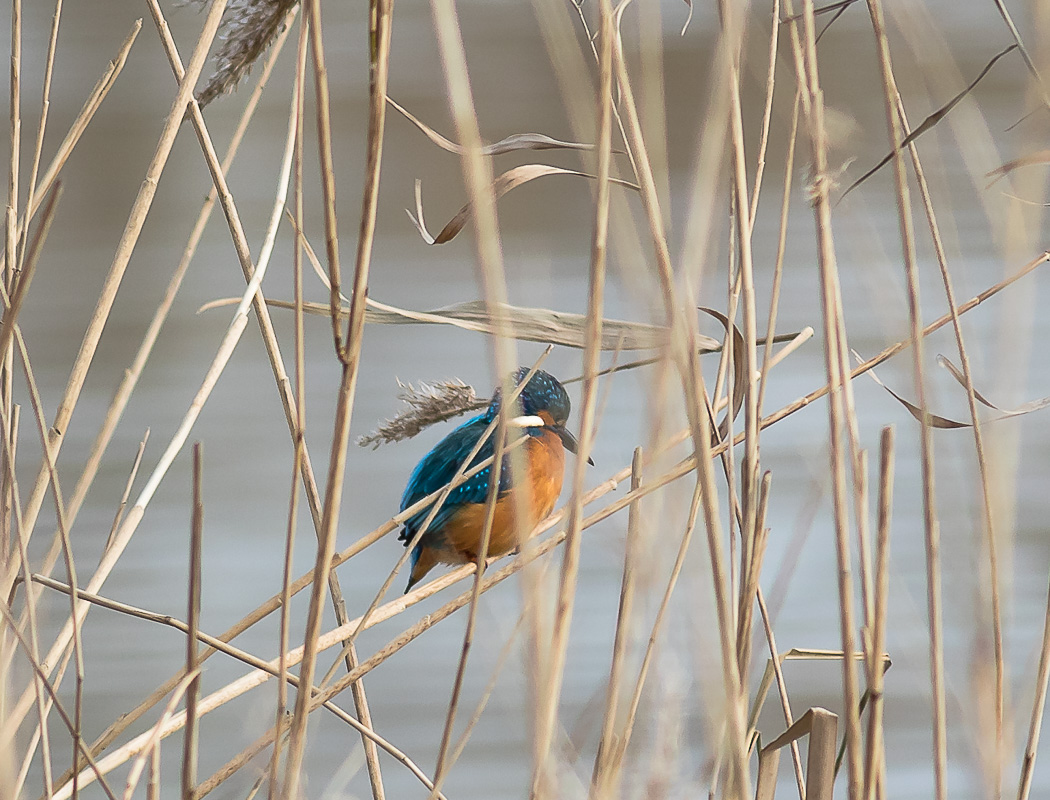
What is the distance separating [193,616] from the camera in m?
0.63

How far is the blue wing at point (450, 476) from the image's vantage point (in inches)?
68.8

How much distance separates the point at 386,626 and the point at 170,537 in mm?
676

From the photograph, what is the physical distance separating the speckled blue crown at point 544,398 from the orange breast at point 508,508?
4 centimetres

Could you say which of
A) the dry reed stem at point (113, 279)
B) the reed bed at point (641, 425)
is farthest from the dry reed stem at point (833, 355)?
the dry reed stem at point (113, 279)

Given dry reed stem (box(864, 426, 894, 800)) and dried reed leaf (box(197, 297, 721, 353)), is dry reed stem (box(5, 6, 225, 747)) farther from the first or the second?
dry reed stem (box(864, 426, 894, 800))

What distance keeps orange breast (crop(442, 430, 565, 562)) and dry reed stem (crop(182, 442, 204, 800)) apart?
107 cm

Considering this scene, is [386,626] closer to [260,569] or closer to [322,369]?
[260,569]

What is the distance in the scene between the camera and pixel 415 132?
4789 millimetres

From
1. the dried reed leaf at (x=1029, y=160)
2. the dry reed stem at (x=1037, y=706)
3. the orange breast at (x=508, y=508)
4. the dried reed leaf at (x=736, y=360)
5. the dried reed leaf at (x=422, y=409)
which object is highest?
the dried reed leaf at (x=1029, y=160)

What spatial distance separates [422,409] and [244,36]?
38cm

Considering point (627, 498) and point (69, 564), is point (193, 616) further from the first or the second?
point (627, 498)

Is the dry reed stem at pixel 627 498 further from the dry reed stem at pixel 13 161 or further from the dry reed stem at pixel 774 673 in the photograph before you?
the dry reed stem at pixel 13 161

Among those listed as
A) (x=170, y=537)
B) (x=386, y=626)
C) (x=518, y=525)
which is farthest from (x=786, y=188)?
(x=170, y=537)

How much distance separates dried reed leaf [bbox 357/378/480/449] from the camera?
0.94 metres
